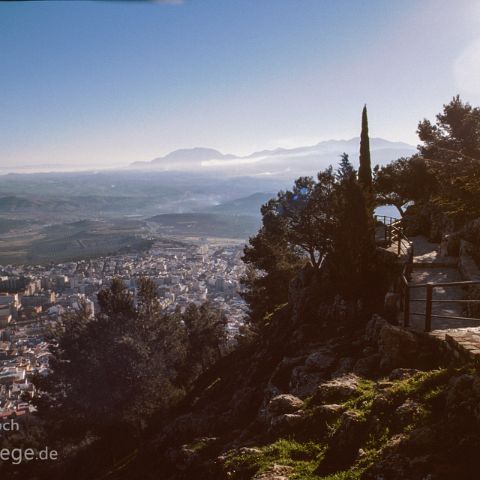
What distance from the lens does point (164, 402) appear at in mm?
23891

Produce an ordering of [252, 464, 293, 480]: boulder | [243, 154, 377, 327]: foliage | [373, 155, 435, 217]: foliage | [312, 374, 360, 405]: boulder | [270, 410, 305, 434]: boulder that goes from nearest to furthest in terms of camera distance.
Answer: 1. [252, 464, 293, 480]: boulder
2. [270, 410, 305, 434]: boulder
3. [312, 374, 360, 405]: boulder
4. [243, 154, 377, 327]: foliage
5. [373, 155, 435, 217]: foliage

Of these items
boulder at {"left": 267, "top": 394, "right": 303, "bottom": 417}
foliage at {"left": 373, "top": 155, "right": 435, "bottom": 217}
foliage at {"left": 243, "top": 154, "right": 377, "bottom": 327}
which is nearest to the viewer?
boulder at {"left": 267, "top": 394, "right": 303, "bottom": 417}

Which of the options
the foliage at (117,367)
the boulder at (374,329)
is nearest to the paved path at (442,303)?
the boulder at (374,329)

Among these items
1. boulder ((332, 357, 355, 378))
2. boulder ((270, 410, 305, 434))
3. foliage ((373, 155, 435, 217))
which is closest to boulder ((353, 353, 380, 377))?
boulder ((332, 357, 355, 378))

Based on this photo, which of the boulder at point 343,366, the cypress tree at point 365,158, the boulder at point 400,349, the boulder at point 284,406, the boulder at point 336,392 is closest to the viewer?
the boulder at point 336,392

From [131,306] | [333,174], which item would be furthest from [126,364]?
[333,174]

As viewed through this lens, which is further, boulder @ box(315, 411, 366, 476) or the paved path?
the paved path

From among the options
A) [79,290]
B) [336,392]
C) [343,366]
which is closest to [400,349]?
[343,366]

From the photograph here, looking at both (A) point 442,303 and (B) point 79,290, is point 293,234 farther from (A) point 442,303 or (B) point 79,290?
(B) point 79,290

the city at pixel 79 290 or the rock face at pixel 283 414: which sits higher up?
the rock face at pixel 283 414

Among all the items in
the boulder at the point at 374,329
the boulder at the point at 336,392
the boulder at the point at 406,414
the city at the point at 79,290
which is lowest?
the city at the point at 79,290

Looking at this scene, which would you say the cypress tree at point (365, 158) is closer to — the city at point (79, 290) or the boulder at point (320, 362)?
the boulder at point (320, 362)

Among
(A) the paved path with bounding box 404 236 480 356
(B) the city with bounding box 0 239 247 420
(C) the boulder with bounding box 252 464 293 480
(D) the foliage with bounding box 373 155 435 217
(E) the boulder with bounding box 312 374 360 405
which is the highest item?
(D) the foliage with bounding box 373 155 435 217

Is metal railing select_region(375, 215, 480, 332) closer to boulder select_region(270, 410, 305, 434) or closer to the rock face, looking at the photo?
the rock face
